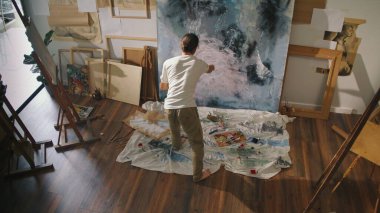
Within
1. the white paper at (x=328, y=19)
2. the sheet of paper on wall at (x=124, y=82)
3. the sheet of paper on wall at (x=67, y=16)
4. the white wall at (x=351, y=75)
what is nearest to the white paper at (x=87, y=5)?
the sheet of paper on wall at (x=67, y=16)

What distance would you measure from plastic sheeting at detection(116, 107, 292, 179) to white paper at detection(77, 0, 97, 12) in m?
1.56

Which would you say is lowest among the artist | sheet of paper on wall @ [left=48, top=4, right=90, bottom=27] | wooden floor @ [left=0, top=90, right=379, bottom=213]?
wooden floor @ [left=0, top=90, right=379, bottom=213]

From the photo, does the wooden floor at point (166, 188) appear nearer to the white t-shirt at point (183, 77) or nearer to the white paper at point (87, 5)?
the white t-shirt at point (183, 77)

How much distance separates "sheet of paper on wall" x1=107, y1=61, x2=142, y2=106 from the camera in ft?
12.6

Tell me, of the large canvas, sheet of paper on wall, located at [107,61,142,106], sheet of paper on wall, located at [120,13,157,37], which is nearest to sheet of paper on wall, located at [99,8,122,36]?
sheet of paper on wall, located at [120,13,157,37]

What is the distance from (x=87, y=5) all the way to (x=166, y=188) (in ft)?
7.60

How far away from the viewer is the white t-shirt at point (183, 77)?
8.11 ft

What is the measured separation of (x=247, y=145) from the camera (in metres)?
3.22

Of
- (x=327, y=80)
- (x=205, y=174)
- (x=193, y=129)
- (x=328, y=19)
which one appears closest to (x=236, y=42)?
(x=328, y=19)

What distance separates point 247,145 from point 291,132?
0.61 metres

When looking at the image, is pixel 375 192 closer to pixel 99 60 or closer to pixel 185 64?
pixel 185 64

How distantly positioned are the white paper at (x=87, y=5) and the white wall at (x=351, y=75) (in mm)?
2267

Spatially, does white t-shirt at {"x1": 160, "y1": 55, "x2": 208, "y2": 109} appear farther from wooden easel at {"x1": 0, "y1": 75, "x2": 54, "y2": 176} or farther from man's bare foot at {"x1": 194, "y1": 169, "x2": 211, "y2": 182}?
wooden easel at {"x1": 0, "y1": 75, "x2": 54, "y2": 176}

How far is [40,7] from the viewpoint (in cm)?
380
